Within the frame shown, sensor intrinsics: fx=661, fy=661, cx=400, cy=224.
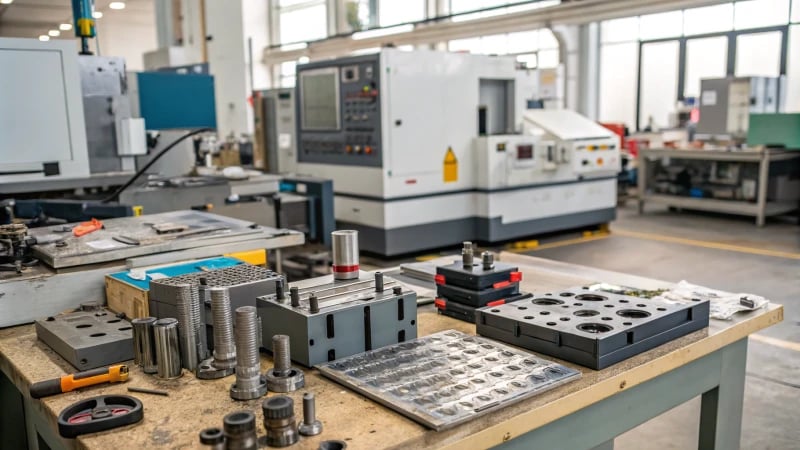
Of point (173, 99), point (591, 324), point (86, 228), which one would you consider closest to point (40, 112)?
point (86, 228)

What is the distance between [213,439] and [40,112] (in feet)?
7.16

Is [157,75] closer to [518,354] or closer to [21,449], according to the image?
[21,449]

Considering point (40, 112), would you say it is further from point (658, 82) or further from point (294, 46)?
point (294, 46)

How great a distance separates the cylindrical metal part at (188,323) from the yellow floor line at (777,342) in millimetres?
2746

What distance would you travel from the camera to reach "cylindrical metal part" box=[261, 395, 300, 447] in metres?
0.86

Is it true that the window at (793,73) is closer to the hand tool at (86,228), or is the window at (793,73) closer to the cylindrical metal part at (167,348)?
the hand tool at (86,228)

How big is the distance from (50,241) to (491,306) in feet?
3.84

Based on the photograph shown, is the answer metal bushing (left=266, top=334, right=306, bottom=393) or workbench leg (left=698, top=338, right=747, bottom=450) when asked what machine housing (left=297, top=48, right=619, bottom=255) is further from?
metal bushing (left=266, top=334, right=306, bottom=393)

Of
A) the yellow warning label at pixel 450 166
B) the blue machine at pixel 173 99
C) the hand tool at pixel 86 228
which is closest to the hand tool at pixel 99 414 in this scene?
the hand tool at pixel 86 228

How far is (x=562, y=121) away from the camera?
564 cm

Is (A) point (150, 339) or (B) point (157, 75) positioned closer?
(A) point (150, 339)

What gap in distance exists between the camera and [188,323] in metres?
1.13

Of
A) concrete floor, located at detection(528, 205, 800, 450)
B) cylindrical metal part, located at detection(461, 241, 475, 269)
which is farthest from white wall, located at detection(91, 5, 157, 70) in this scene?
cylindrical metal part, located at detection(461, 241, 475, 269)

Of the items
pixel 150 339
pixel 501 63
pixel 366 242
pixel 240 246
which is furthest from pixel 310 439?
pixel 501 63
